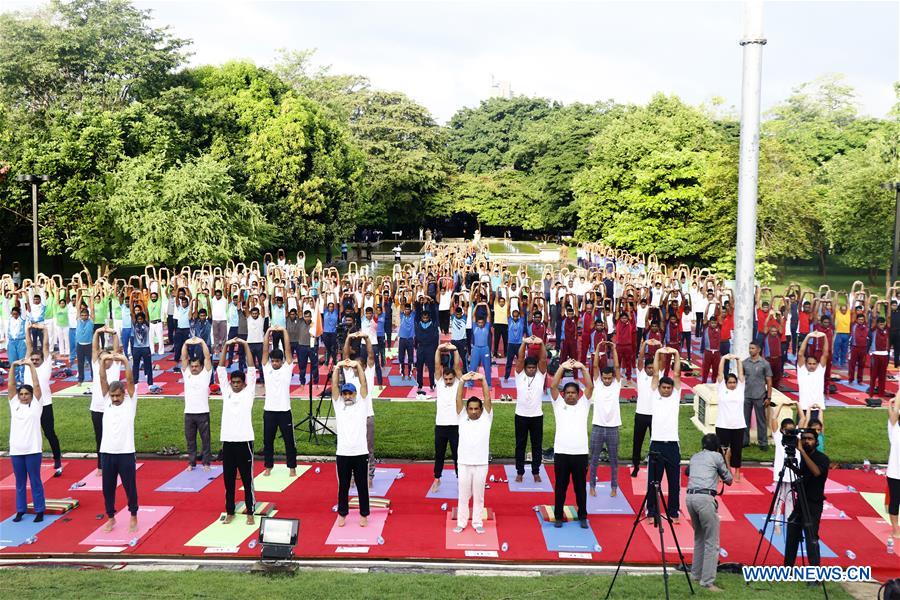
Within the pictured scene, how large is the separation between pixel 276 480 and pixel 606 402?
16.3 feet

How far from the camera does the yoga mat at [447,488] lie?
35.4 ft

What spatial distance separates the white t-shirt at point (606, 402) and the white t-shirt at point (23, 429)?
7.19 metres

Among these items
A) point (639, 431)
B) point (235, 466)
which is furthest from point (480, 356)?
point (235, 466)

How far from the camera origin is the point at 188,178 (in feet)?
97.1

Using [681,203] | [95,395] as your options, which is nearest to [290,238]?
[681,203]

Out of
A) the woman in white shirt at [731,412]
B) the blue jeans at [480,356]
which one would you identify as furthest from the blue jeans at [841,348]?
the woman in white shirt at [731,412]

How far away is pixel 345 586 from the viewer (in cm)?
783

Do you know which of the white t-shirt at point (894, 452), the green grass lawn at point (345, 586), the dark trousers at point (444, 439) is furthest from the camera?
the dark trousers at point (444, 439)

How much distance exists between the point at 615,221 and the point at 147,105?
23519mm

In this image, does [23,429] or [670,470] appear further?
[670,470]

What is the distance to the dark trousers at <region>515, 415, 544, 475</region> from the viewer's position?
35.9 ft

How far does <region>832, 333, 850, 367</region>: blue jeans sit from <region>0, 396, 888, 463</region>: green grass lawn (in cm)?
364

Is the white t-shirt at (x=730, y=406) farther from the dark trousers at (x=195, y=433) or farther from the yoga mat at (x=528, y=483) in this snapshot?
the dark trousers at (x=195, y=433)

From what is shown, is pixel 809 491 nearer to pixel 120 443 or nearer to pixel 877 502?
pixel 877 502
